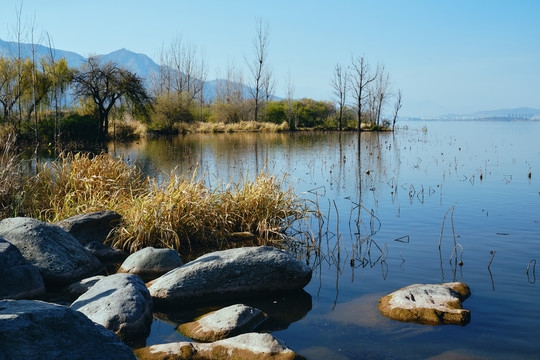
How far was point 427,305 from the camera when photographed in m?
5.25

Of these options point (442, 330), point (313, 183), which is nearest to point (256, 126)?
point (313, 183)

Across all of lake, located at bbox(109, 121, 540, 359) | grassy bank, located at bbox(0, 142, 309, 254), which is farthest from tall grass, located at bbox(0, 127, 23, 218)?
lake, located at bbox(109, 121, 540, 359)

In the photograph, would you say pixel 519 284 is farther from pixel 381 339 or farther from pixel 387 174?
pixel 387 174

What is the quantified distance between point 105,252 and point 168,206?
1.35 meters

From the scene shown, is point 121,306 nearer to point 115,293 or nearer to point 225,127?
point 115,293

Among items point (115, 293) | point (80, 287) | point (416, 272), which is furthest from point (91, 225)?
point (416, 272)

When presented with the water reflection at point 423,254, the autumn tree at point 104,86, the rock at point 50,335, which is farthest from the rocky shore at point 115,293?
the autumn tree at point 104,86

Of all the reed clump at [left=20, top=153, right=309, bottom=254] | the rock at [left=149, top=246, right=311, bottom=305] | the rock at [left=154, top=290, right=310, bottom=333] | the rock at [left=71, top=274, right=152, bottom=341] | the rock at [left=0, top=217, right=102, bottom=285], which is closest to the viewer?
the rock at [left=71, top=274, right=152, bottom=341]

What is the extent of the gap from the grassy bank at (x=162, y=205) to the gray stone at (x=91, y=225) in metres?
0.26

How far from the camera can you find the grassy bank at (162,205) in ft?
26.4

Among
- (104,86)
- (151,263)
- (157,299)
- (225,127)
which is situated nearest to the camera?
(157,299)

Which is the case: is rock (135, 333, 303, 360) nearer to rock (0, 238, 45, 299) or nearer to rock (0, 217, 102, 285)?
rock (0, 238, 45, 299)

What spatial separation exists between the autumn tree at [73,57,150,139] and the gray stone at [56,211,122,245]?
83.1ft

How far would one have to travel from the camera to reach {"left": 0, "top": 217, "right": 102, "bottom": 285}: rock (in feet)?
20.6
